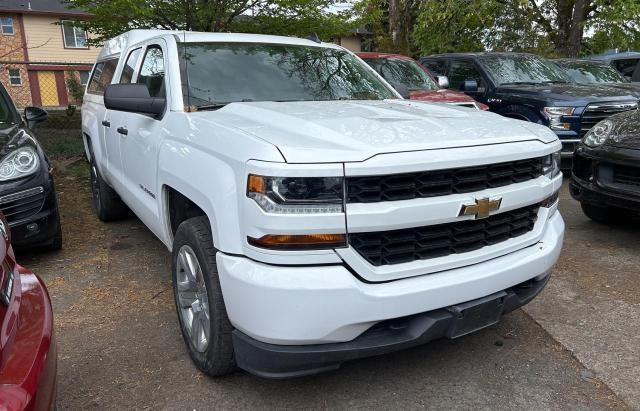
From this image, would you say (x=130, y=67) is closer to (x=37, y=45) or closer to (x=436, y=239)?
(x=436, y=239)

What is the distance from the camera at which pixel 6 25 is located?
30.6 m

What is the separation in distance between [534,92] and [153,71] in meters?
6.03

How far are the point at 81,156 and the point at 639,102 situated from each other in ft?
29.9

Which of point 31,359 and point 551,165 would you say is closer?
point 31,359

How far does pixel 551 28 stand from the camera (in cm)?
2036

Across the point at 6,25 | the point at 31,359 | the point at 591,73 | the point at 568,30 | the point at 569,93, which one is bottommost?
the point at 31,359

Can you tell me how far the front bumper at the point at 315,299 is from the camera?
206 cm

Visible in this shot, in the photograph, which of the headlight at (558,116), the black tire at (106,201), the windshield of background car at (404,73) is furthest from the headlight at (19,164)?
the headlight at (558,116)

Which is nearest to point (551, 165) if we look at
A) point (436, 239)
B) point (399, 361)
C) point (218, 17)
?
point (436, 239)

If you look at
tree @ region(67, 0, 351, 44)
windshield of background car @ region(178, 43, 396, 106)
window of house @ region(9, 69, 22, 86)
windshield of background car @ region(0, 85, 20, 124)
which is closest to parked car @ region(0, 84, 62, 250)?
windshield of background car @ region(0, 85, 20, 124)

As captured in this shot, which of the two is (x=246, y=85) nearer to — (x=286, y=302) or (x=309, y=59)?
(x=309, y=59)

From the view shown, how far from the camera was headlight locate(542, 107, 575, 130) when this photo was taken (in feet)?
24.2

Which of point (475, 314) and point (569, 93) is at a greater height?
Result: point (569, 93)

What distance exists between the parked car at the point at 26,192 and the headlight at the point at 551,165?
3767mm
